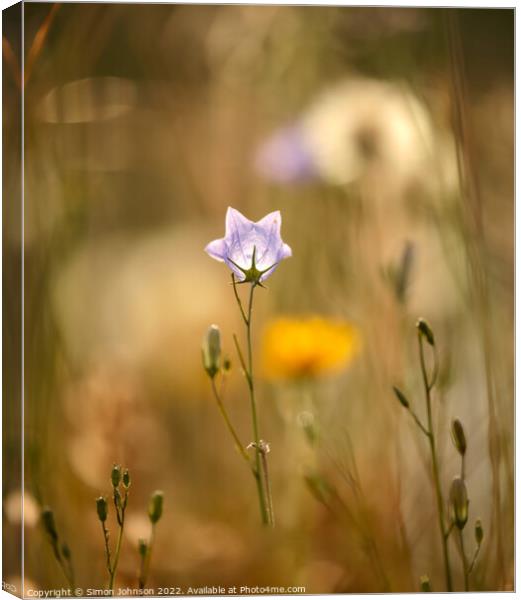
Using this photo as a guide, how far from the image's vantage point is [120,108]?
1315 mm

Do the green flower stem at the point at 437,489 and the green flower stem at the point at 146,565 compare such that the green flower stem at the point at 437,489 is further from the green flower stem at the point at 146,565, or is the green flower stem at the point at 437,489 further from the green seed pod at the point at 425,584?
the green flower stem at the point at 146,565

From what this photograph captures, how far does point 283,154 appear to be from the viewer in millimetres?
1371

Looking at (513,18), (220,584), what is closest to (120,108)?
(513,18)

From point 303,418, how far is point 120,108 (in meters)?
0.51

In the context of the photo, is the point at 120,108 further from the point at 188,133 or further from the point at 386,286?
the point at 386,286

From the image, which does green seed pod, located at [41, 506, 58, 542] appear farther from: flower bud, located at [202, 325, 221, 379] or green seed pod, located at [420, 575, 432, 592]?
green seed pod, located at [420, 575, 432, 592]

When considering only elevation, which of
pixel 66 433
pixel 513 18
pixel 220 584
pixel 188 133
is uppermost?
→ pixel 513 18

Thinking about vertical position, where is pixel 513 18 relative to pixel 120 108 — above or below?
Answer: above

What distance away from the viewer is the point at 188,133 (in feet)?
4.48

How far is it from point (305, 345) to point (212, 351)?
0.77 ft

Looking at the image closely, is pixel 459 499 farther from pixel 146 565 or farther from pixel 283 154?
pixel 283 154

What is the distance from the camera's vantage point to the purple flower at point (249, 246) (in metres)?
1.18

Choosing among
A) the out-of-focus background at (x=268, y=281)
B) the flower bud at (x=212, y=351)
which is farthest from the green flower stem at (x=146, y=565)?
the flower bud at (x=212, y=351)

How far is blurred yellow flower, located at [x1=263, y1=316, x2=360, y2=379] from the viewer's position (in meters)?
1.35
